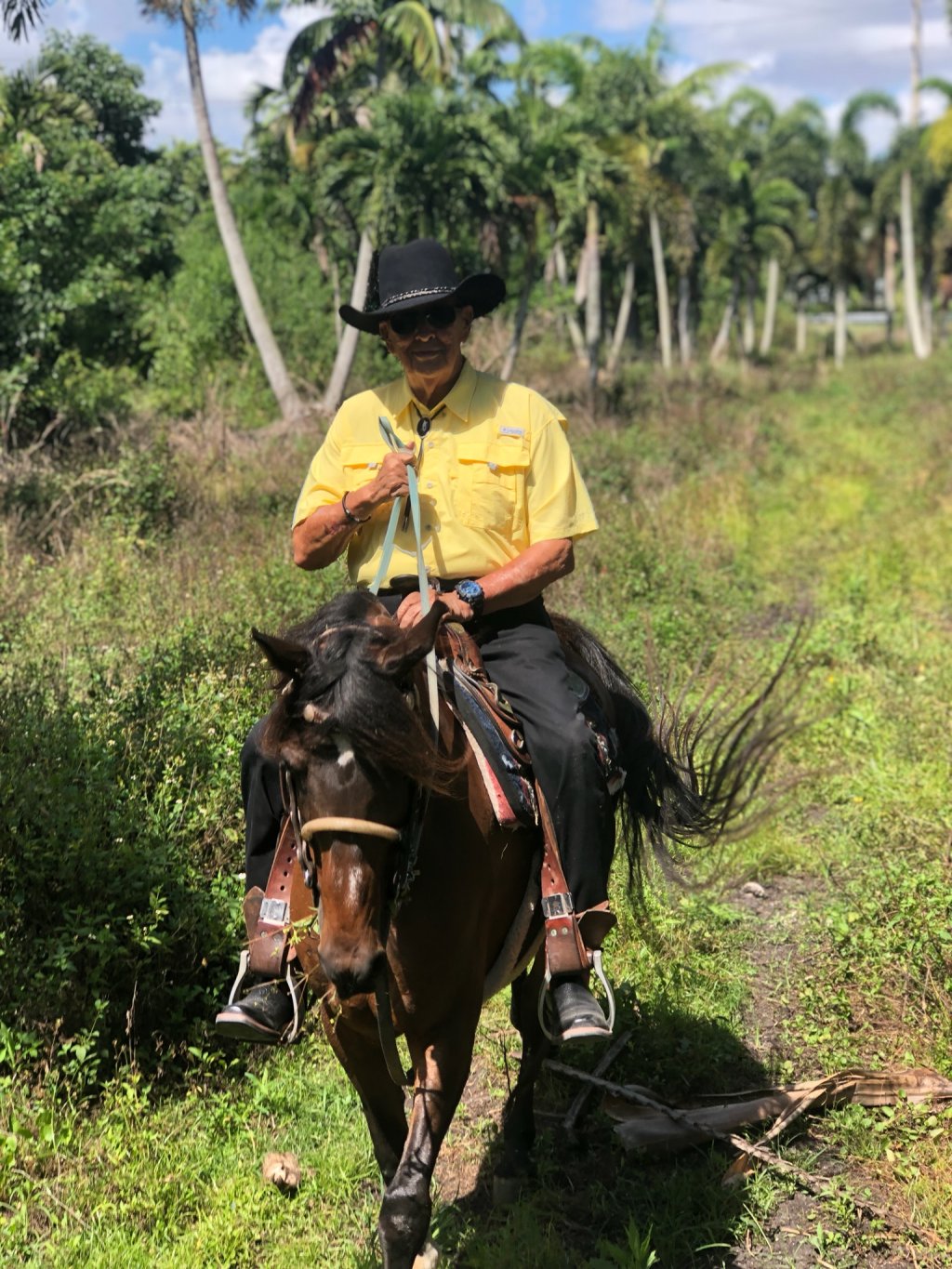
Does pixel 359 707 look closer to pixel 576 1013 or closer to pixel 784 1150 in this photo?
pixel 576 1013

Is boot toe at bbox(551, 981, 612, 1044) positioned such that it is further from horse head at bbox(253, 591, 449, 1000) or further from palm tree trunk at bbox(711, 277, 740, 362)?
palm tree trunk at bbox(711, 277, 740, 362)

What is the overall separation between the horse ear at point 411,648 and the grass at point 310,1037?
2146mm

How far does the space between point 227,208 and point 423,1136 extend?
20469 millimetres

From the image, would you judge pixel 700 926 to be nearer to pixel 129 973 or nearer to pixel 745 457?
pixel 129 973

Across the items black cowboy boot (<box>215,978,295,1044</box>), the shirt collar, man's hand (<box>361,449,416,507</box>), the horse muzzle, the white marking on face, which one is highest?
the shirt collar

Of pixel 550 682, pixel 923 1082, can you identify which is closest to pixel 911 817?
pixel 923 1082

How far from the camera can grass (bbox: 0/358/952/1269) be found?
4.02 m

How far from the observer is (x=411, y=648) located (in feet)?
9.09

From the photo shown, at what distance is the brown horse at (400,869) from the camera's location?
266cm

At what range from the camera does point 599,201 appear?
2822cm

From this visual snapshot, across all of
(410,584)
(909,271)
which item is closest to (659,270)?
(909,271)

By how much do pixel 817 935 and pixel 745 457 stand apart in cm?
1503

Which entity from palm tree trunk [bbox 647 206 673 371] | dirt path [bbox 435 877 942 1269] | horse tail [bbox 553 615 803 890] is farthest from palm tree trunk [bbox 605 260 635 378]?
horse tail [bbox 553 615 803 890]

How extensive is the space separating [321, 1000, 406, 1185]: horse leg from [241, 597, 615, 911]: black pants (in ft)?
1.83
